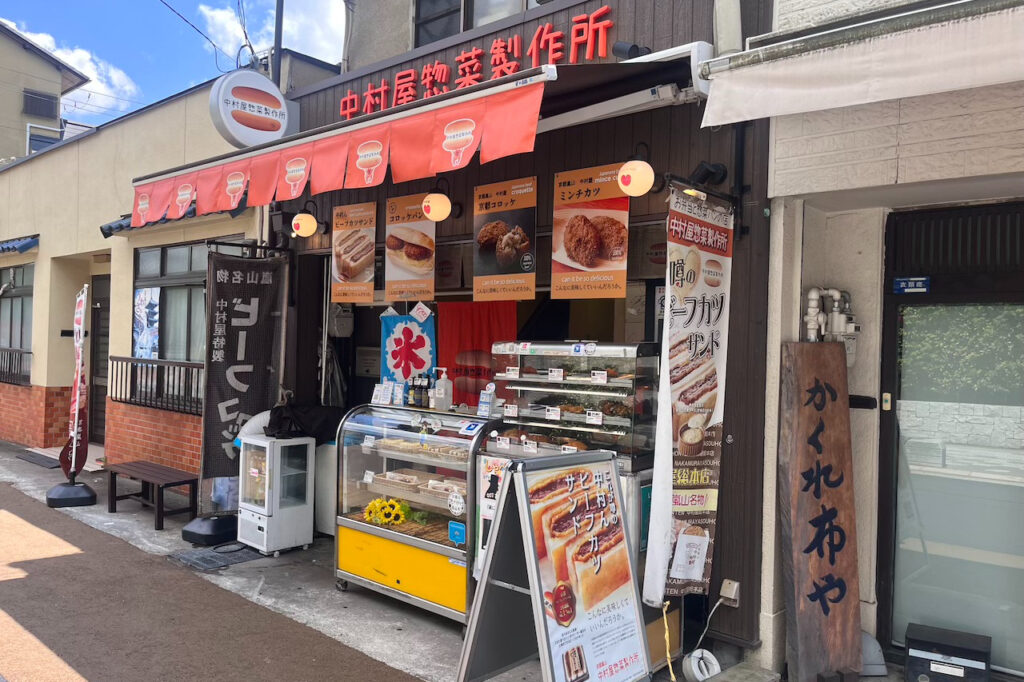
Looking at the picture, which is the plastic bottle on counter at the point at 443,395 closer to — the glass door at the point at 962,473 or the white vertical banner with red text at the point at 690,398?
the white vertical banner with red text at the point at 690,398

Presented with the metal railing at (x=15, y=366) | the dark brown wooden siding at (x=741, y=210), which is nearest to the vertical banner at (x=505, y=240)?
the dark brown wooden siding at (x=741, y=210)

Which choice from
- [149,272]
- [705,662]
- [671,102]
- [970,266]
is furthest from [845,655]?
[149,272]

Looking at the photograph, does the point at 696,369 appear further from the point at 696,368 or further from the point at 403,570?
the point at 403,570

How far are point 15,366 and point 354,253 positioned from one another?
1026 cm

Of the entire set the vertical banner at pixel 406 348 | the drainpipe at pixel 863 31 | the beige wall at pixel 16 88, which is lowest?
the vertical banner at pixel 406 348

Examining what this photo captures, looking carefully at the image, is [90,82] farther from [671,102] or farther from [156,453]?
[671,102]

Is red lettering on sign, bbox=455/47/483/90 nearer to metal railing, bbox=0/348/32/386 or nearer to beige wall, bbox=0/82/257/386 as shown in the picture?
beige wall, bbox=0/82/257/386

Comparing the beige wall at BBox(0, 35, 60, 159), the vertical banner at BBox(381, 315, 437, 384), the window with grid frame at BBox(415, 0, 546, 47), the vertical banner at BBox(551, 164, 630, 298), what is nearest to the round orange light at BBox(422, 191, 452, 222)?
the vertical banner at BBox(551, 164, 630, 298)

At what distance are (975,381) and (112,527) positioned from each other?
26.6 ft

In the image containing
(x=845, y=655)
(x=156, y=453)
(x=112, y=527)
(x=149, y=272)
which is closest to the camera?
(x=845, y=655)

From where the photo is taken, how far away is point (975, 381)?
15.3 feet

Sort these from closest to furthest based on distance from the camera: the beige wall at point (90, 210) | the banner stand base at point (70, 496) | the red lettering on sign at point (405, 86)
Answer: the red lettering on sign at point (405, 86)
the banner stand base at point (70, 496)
the beige wall at point (90, 210)

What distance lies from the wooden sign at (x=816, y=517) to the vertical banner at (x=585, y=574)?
1.14m

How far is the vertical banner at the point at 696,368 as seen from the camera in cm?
434
